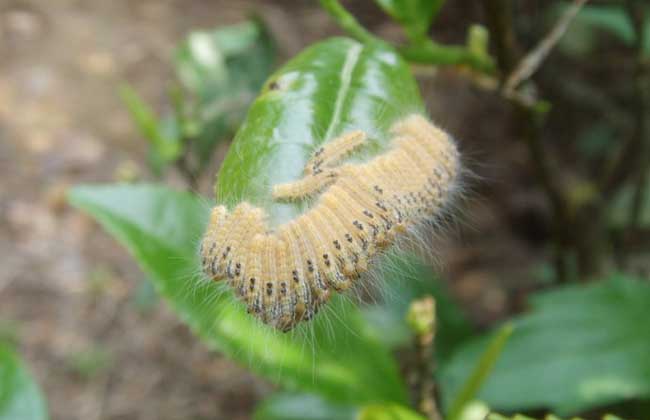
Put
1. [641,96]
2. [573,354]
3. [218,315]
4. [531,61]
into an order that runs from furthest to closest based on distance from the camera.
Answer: [641,96]
[573,354]
[531,61]
[218,315]

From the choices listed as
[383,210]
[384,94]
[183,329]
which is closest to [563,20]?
[384,94]

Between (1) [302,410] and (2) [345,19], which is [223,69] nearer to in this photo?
(2) [345,19]

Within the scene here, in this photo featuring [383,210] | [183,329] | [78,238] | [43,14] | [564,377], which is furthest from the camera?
[43,14]

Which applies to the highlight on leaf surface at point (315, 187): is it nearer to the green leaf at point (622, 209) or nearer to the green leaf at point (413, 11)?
the green leaf at point (413, 11)

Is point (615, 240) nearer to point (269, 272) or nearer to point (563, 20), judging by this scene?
point (563, 20)

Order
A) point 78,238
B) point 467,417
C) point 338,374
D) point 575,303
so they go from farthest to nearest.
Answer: point 78,238 < point 575,303 < point 338,374 < point 467,417

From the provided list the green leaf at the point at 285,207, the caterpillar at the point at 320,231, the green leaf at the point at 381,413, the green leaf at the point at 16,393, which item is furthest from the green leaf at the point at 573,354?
the green leaf at the point at 16,393

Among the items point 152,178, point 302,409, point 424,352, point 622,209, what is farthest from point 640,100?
point 152,178
